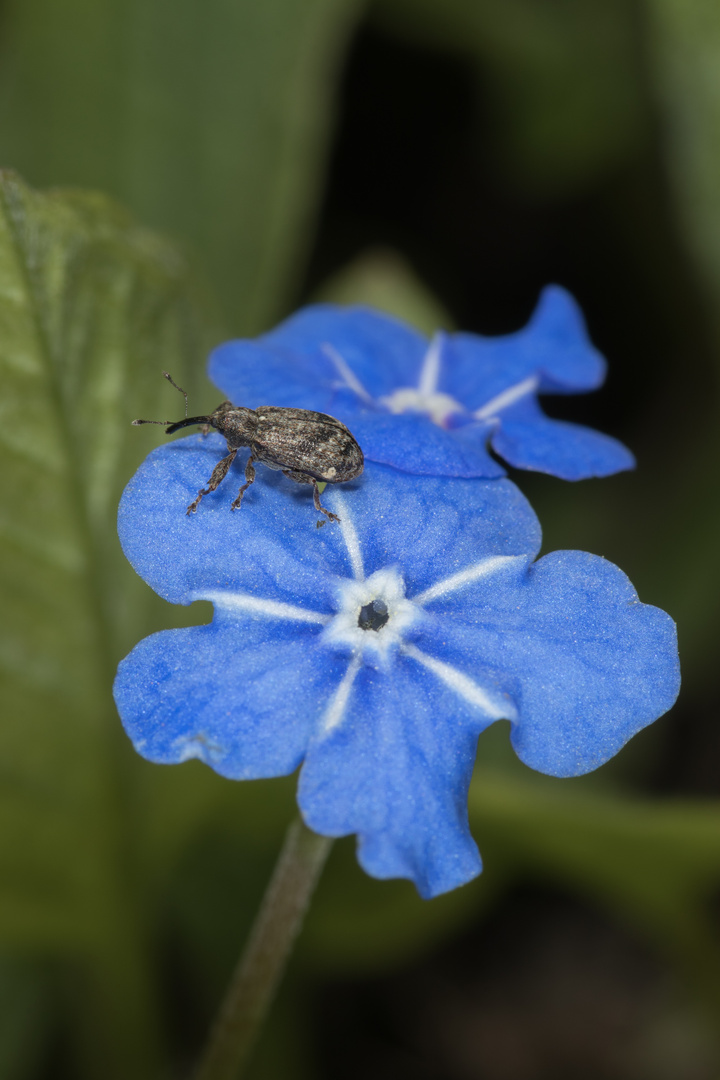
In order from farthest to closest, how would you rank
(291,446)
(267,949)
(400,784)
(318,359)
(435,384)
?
(435,384) → (318,359) → (267,949) → (291,446) → (400,784)

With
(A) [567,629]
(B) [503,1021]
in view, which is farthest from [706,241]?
(B) [503,1021]

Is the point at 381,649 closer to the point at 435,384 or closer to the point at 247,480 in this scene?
the point at 247,480

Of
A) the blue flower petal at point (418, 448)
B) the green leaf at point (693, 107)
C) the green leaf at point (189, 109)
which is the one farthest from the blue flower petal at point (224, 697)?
the green leaf at point (693, 107)

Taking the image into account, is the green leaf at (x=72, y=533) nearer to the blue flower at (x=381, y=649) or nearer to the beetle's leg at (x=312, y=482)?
the blue flower at (x=381, y=649)

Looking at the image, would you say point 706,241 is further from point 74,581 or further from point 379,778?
point 379,778

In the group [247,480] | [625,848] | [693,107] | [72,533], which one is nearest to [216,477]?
[247,480]
